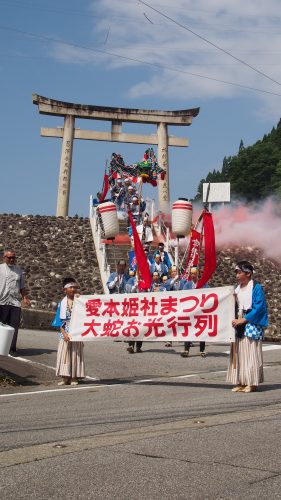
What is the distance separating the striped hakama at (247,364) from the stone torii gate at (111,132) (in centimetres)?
3006

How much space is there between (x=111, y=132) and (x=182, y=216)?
789 inches

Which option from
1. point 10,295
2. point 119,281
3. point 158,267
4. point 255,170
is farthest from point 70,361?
point 255,170

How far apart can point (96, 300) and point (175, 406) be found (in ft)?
10.5

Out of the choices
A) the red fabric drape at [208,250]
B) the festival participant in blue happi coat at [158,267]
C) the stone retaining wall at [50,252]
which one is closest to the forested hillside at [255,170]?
the stone retaining wall at [50,252]

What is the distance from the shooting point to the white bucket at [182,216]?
73.9 feet

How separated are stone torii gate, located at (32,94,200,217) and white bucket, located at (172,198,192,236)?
17.2m

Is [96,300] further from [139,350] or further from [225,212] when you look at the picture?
[225,212]

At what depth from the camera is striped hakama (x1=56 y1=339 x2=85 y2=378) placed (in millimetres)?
10891

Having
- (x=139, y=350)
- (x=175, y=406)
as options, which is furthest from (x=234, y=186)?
(x=175, y=406)

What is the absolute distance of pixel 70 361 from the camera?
36.1 ft

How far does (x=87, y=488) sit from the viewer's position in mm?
4996

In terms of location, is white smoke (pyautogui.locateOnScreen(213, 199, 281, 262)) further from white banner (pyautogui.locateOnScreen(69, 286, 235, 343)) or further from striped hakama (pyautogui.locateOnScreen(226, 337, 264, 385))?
striped hakama (pyautogui.locateOnScreen(226, 337, 264, 385))

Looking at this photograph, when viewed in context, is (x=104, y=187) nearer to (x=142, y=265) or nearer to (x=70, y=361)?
(x=142, y=265)

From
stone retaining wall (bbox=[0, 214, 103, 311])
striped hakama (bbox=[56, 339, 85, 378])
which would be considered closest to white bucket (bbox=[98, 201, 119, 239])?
stone retaining wall (bbox=[0, 214, 103, 311])
